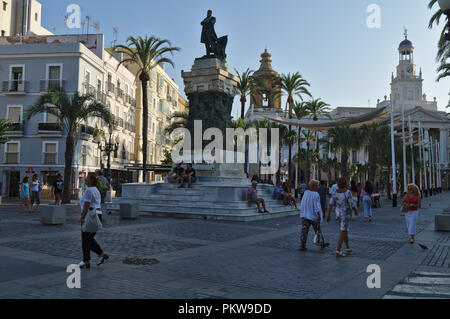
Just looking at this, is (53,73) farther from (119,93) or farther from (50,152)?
(119,93)

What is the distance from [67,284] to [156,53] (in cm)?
2720

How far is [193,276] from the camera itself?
6.18 meters

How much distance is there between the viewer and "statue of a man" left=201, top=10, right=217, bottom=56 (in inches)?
808

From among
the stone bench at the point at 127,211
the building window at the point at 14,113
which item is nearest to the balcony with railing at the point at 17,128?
the building window at the point at 14,113

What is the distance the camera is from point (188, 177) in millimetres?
17734

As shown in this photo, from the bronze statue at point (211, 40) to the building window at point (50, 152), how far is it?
20144mm

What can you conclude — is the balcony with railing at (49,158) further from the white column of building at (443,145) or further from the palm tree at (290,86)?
the white column of building at (443,145)

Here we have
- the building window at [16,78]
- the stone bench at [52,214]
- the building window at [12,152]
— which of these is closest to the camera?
the stone bench at [52,214]

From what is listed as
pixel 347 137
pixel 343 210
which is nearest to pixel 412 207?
pixel 343 210

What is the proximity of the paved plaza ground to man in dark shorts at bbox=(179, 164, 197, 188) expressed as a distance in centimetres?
576

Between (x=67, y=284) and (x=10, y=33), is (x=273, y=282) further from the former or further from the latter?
(x=10, y=33)

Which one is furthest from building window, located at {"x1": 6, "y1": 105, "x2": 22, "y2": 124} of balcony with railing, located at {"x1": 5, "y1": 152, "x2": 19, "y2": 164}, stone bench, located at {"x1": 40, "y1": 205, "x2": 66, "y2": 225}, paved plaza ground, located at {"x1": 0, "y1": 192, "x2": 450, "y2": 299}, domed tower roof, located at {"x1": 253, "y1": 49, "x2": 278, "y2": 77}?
domed tower roof, located at {"x1": 253, "y1": 49, "x2": 278, "y2": 77}

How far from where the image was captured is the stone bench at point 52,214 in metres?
12.7

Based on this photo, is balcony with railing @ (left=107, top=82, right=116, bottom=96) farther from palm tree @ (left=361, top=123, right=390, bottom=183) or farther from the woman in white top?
the woman in white top
